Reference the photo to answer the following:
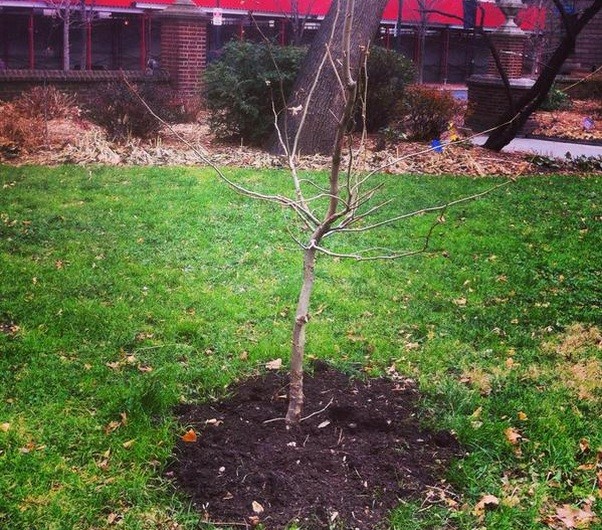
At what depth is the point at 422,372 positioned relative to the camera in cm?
456

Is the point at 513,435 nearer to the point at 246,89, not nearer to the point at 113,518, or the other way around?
the point at 113,518

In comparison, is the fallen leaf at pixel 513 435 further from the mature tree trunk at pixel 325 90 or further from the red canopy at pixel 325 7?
the red canopy at pixel 325 7

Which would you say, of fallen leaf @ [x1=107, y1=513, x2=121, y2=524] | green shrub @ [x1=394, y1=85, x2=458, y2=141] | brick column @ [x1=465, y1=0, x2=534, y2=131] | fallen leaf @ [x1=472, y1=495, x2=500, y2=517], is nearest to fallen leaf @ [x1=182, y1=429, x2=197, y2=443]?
fallen leaf @ [x1=107, y1=513, x2=121, y2=524]

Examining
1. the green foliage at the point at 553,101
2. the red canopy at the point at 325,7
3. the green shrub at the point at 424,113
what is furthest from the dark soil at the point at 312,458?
the red canopy at the point at 325,7

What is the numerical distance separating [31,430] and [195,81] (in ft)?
49.4

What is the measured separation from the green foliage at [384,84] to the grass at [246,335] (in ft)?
16.2

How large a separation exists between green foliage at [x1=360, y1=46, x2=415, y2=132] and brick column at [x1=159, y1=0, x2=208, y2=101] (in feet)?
18.3

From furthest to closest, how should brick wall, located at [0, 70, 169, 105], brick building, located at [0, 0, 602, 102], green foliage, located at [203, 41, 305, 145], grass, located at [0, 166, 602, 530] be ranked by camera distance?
1. brick building, located at [0, 0, 602, 102]
2. brick wall, located at [0, 70, 169, 105]
3. green foliage, located at [203, 41, 305, 145]
4. grass, located at [0, 166, 602, 530]

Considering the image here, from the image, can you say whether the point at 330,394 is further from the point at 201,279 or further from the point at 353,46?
the point at 353,46

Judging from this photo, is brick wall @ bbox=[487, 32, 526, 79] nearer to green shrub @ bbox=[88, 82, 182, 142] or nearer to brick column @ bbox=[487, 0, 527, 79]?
brick column @ bbox=[487, 0, 527, 79]

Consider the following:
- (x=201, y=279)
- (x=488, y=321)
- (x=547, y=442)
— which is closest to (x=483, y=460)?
(x=547, y=442)

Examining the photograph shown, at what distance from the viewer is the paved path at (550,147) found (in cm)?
1299

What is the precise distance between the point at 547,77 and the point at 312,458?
9.36 m

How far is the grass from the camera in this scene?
135 inches
